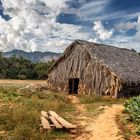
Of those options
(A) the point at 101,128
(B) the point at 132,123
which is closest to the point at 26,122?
(A) the point at 101,128

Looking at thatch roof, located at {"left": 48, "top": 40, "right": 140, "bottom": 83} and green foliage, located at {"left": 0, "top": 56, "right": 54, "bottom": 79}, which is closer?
thatch roof, located at {"left": 48, "top": 40, "right": 140, "bottom": 83}

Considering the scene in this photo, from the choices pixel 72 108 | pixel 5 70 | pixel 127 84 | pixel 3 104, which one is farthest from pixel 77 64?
pixel 5 70

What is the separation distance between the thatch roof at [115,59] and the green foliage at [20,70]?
87.9 ft

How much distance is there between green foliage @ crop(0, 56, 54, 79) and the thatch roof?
2680cm

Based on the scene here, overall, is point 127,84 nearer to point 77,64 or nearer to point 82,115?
point 77,64

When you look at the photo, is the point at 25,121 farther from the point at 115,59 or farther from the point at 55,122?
the point at 115,59

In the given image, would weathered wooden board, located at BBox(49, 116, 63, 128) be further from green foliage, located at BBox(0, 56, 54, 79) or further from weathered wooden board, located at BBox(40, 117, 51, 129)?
green foliage, located at BBox(0, 56, 54, 79)

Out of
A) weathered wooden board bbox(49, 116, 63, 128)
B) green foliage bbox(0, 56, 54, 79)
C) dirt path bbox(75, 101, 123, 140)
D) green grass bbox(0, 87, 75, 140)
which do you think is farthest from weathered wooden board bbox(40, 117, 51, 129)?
green foliage bbox(0, 56, 54, 79)

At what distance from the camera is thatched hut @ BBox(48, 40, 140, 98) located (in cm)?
2575

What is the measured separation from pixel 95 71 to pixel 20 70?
109 feet

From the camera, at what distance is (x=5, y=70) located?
57562 millimetres

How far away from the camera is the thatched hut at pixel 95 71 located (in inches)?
1014

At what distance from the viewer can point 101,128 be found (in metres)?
13.9

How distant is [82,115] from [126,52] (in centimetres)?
1730
